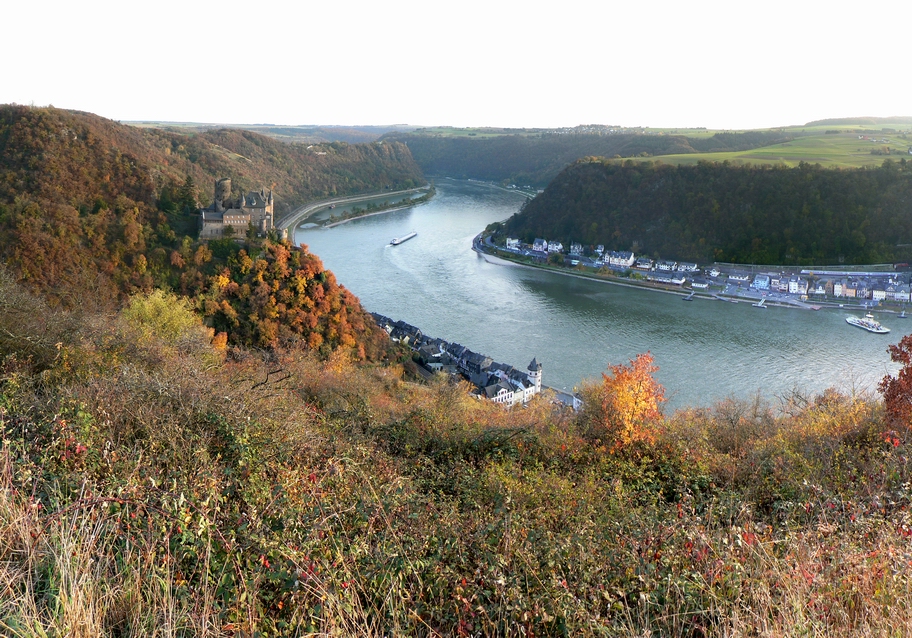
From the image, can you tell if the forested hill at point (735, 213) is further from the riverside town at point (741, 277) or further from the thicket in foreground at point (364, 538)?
the thicket in foreground at point (364, 538)

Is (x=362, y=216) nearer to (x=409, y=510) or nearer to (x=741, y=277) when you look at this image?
(x=741, y=277)

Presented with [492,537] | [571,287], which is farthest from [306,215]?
[492,537]

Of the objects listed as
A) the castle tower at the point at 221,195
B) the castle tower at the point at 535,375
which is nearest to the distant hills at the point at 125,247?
the castle tower at the point at 221,195

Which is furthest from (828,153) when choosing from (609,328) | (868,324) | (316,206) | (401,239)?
(316,206)

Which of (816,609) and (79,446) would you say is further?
(79,446)

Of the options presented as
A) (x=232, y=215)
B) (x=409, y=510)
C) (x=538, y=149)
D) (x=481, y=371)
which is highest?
(x=538, y=149)

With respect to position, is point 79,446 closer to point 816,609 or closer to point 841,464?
point 816,609
